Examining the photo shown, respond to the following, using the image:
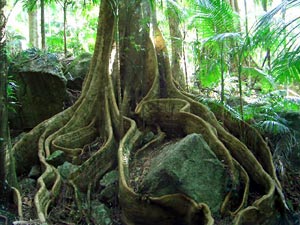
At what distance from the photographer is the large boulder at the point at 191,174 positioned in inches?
220

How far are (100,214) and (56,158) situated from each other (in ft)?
4.00

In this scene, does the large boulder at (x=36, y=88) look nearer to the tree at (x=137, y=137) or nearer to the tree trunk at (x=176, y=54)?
the tree at (x=137, y=137)

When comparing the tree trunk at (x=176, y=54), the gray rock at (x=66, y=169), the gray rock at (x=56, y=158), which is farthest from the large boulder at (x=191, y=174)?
the tree trunk at (x=176, y=54)

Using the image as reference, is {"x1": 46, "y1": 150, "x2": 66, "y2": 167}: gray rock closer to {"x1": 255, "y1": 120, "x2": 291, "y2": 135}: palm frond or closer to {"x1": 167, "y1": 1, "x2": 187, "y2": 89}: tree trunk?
{"x1": 167, "y1": 1, "x2": 187, "y2": 89}: tree trunk

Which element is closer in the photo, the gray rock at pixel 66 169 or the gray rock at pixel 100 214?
the gray rock at pixel 100 214

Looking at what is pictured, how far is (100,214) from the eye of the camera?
19.0 ft

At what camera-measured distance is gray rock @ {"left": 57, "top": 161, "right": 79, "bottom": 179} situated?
6195mm

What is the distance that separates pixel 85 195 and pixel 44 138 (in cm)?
134

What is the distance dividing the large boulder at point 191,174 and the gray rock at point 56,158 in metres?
1.52

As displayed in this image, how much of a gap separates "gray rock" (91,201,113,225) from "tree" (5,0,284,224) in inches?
5.6

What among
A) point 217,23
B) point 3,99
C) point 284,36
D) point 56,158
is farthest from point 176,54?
point 3,99

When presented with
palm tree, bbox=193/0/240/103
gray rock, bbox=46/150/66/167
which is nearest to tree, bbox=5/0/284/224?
gray rock, bbox=46/150/66/167

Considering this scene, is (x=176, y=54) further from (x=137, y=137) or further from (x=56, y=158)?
(x=56, y=158)

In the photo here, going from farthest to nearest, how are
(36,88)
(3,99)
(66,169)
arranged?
(36,88), (66,169), (3,99)
